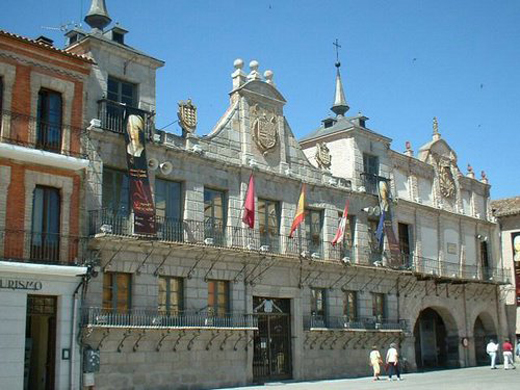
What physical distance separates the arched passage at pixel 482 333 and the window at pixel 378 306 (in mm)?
10633

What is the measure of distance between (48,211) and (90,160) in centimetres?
224

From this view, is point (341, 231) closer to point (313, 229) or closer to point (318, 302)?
point (313, 229)

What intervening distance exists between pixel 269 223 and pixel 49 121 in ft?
34.2

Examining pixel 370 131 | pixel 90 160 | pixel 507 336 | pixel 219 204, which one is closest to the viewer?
pixel 90 160

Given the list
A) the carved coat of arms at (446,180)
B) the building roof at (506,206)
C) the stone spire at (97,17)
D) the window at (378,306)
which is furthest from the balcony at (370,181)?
the stone spire at (97,17)

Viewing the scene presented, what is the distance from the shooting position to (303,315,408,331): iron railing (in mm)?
30795

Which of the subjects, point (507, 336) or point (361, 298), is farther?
point (507, 336)

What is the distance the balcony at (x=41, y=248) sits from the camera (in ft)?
70.6

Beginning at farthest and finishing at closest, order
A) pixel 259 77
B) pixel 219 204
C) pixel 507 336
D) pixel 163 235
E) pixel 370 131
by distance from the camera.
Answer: pixel 507 336 < pixel 370 131 < pixel 259 77 < pixel 219 204 < pixel 163 235

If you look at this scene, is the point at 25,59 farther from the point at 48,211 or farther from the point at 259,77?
the point at 259,77

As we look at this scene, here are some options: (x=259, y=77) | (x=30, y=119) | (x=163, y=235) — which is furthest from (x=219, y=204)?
(x=30, y=119)

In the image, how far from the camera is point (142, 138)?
25.1 m

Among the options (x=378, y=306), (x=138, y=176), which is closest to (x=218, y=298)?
(x=138, y=176)

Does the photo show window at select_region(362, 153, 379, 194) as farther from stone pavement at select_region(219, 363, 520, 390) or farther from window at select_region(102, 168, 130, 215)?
window at select_region(102, 168, 130, 215)
